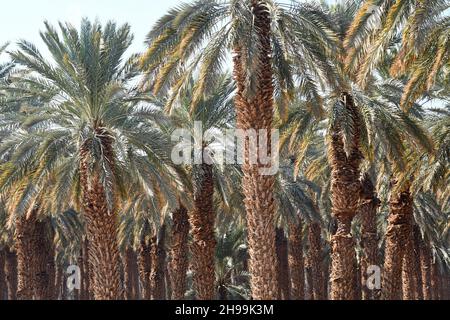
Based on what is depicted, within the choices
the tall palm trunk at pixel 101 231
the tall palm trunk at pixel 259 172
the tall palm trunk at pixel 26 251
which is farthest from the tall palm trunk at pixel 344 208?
the tall palm trunk at pixel 26 251

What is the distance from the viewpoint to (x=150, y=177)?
19781 millimetres

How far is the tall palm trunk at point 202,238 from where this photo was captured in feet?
73.7

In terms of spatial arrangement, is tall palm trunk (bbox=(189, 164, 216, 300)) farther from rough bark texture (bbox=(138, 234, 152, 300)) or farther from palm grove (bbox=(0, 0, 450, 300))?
rough bark texture (bbox=(138, 234, 152, 300))

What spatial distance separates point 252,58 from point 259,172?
261 cm

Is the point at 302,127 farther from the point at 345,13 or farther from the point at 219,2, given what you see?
the point at 219,2

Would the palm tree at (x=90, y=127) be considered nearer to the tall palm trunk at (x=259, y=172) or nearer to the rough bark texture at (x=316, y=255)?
the tall palm trunk at (x=259, y=172)

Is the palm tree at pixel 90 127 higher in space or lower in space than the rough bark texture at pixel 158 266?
higher

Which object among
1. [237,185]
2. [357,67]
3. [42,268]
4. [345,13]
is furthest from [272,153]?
[42,268]

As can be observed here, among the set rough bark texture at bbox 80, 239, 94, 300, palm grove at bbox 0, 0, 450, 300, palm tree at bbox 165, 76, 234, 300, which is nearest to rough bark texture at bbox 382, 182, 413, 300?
palm grove at bbox 0, 0, 450, 300

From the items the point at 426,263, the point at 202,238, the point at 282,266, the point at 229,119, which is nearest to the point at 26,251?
the point at 202,238

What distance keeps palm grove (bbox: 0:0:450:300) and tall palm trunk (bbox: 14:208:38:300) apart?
1.9 inches

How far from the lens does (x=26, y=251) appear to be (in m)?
24.7

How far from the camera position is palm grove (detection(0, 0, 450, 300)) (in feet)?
54.2

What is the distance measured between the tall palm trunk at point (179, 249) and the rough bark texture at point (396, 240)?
6701mm
